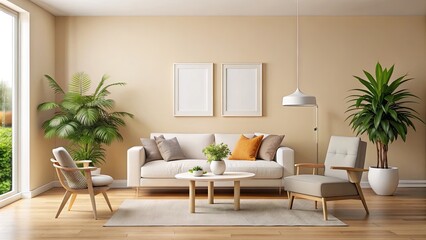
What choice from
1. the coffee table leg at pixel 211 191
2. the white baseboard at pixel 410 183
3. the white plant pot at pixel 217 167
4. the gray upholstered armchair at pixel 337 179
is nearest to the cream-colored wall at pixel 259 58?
the white baseboard at pixel 410 183

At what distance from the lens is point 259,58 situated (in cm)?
838

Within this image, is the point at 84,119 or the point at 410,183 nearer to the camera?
the point at 84,119

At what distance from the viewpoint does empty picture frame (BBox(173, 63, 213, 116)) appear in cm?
835

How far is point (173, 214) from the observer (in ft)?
19.6

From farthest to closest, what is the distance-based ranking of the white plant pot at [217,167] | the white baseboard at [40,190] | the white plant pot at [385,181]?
the white plant pot at [385,181] < the white baseboard at [40,190] < the white plant pot at [217,167]

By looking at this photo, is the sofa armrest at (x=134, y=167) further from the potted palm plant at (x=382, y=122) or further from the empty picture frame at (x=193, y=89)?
the potted palm plant at (x=382, y=122)

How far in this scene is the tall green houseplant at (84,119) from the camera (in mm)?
7590

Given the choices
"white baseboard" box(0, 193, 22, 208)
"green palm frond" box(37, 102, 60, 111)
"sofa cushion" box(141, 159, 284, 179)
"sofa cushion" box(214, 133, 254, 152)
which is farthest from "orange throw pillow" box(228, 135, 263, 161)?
"white baseboard" box(0, 193, 22, 208)

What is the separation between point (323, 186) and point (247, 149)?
6.86 ft

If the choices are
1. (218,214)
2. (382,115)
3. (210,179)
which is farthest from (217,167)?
(382,115)

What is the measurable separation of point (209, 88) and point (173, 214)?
2879 mm

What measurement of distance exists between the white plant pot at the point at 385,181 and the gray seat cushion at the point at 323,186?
5.63 feet

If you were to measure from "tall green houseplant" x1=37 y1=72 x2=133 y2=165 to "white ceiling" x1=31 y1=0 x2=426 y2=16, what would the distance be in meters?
1.03

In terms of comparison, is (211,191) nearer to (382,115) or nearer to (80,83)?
(382,115)
